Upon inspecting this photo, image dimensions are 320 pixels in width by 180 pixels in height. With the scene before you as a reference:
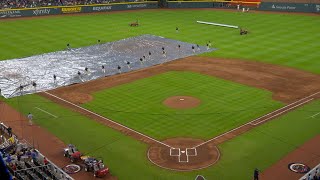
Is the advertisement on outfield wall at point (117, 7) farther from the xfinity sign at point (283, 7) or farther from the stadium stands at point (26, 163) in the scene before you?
the stadium stands at point (26, 163)

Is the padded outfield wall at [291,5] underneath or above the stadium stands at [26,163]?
above

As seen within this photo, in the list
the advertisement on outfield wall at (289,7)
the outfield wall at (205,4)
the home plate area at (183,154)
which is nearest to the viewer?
the home plate area at (183,154)

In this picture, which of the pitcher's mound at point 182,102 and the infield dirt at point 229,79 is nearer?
the infield dirt at point 229,79

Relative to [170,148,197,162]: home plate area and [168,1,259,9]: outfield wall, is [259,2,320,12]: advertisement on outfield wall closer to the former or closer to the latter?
[168,1,259,9]: outfield wall

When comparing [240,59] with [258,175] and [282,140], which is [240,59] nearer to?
[282,140]

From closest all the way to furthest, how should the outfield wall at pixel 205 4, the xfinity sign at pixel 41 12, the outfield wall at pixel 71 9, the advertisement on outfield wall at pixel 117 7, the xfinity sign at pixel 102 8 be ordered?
1. the outfield wall at pixel 71 9
2. the xfinity sign at pixel 41 12
3. the advertisement on outfield wall at pixel 117 7
4. the xfinity sign at pixel 102 8
5. the outfield wall at pixel 205 4

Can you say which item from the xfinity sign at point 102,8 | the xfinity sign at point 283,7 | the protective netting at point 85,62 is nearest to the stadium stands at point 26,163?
the protective netting at point 85,62

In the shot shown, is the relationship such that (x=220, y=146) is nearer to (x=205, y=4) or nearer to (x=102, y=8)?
(x=102, y=8)

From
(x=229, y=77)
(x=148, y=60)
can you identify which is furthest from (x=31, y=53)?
(x=229, y=77)

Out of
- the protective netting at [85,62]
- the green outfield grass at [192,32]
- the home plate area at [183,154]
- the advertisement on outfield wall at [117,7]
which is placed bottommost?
the home plate area at [183,154]
